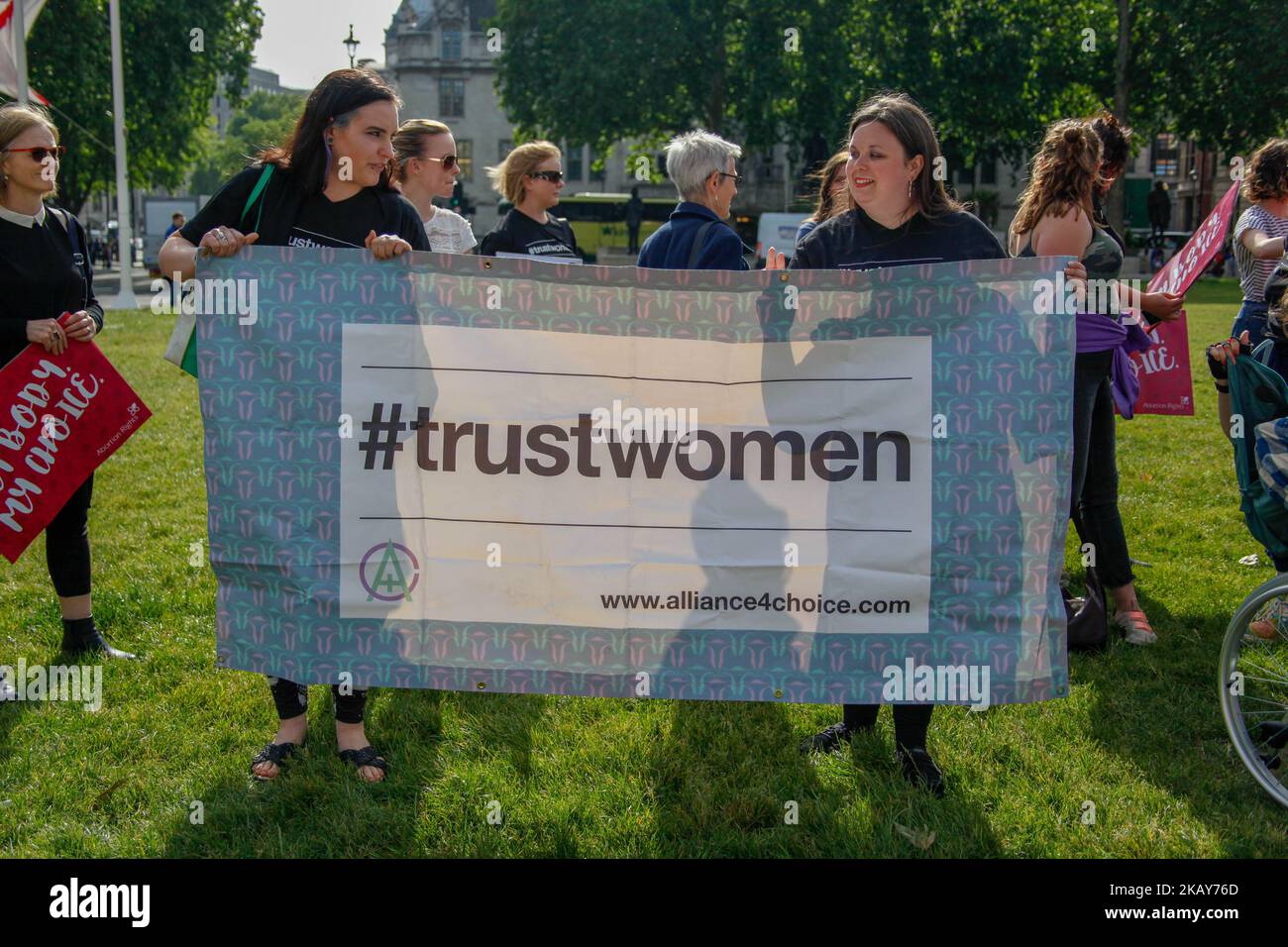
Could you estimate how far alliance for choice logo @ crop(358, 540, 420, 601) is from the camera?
391 centimetres

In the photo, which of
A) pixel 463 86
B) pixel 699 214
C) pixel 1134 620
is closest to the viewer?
pixel 699 214

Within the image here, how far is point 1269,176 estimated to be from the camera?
6.55m

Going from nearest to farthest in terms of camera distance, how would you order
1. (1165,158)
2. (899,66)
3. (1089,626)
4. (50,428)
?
(50,428) < (1089,626) < (899,66) < (1165,158)

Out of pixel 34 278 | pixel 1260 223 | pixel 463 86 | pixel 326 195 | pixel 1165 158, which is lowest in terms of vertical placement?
pixel 34 278

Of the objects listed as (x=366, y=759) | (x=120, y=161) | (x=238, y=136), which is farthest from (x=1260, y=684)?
(x=238, y=136)

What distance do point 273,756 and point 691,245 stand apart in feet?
8.46

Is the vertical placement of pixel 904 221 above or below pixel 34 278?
above

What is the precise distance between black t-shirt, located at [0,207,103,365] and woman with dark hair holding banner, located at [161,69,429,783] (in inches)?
48.6

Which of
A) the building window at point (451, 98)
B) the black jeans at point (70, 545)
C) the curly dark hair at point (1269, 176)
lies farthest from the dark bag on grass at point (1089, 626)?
the building window at point (451, 98)

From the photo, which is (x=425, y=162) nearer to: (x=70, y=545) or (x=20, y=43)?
(x=70, y=545)

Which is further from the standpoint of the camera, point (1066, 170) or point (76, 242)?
point (76, 242)

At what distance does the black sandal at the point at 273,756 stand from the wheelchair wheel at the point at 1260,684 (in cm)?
329

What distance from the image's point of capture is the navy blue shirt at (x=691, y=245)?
4.86 meters
